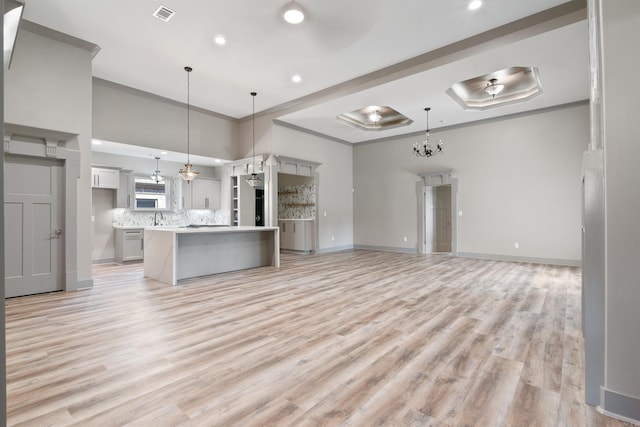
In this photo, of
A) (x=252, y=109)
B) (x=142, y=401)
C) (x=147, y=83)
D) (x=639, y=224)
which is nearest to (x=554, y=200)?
(x=639, y=224)

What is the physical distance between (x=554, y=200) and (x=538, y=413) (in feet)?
22.7

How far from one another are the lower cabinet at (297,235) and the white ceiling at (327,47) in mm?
3637

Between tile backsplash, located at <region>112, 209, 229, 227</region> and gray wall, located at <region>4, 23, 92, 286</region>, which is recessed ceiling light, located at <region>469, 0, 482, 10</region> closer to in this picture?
gray wall, located at <region>4, 23, 92, 286</region>

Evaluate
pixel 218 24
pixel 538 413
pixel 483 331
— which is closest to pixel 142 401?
pixel 538 413

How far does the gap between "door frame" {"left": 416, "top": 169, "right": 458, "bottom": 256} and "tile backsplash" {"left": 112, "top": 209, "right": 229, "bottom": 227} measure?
19.2ft

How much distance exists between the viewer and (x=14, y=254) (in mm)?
4398

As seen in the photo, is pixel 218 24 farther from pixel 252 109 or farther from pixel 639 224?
pixel 639 224

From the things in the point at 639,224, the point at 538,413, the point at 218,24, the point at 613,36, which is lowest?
the point at 538,413

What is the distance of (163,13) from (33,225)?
3.58 metres

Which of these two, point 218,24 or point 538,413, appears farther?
point 218,24

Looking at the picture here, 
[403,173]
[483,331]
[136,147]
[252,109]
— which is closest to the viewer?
[483,331]

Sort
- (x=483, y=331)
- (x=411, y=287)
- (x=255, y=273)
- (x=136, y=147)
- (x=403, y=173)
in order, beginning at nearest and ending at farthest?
(x=483, y=331) < (x=411, y=287) < (x=255, y=273) < (x=136, y=147) < (x=403, y=173)

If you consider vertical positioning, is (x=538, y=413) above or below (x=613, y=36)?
below

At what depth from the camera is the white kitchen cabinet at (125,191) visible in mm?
7891
